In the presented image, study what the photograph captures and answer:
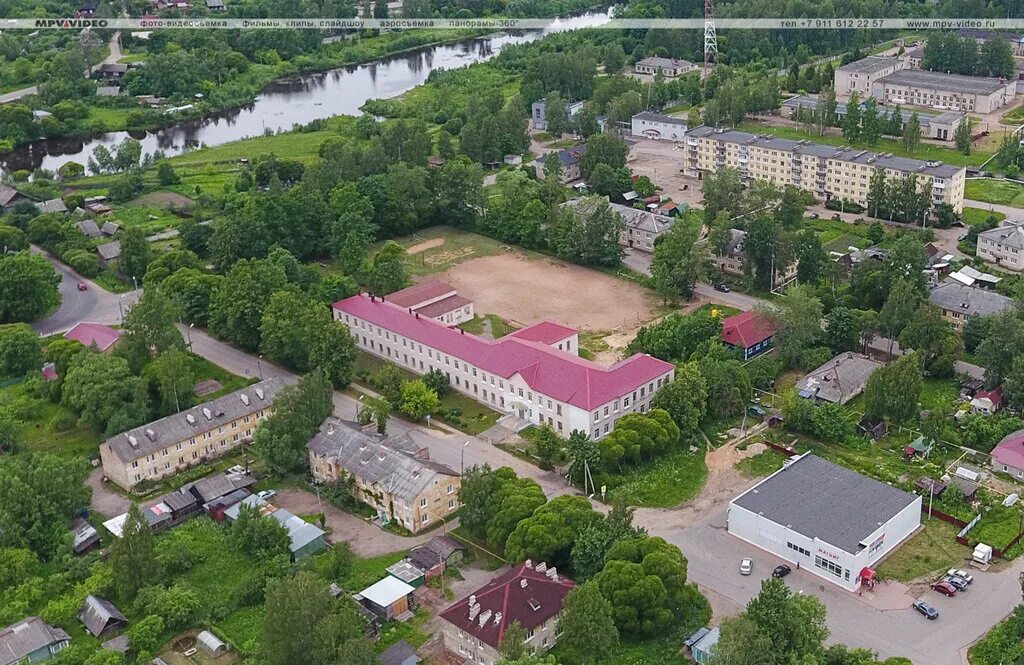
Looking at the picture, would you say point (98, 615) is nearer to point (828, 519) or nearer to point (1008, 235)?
point (828, 519)

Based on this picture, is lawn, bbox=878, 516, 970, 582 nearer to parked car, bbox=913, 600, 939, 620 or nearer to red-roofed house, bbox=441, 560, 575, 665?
parked car, bbox=913, 600, 939, 620

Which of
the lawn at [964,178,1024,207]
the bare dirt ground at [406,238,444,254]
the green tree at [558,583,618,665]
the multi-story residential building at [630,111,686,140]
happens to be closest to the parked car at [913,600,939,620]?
the green tree at [558,583,618,665]

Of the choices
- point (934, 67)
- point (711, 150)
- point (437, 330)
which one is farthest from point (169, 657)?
point (934, 67)

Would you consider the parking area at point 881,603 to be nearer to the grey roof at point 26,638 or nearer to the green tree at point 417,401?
the green tree at point 417,401

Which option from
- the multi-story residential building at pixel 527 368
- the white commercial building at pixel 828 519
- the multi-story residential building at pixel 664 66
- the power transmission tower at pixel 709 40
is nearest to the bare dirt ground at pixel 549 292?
the multi-story residential building at pixel 527 368

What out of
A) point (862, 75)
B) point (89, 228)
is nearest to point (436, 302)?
point (89, 228)
